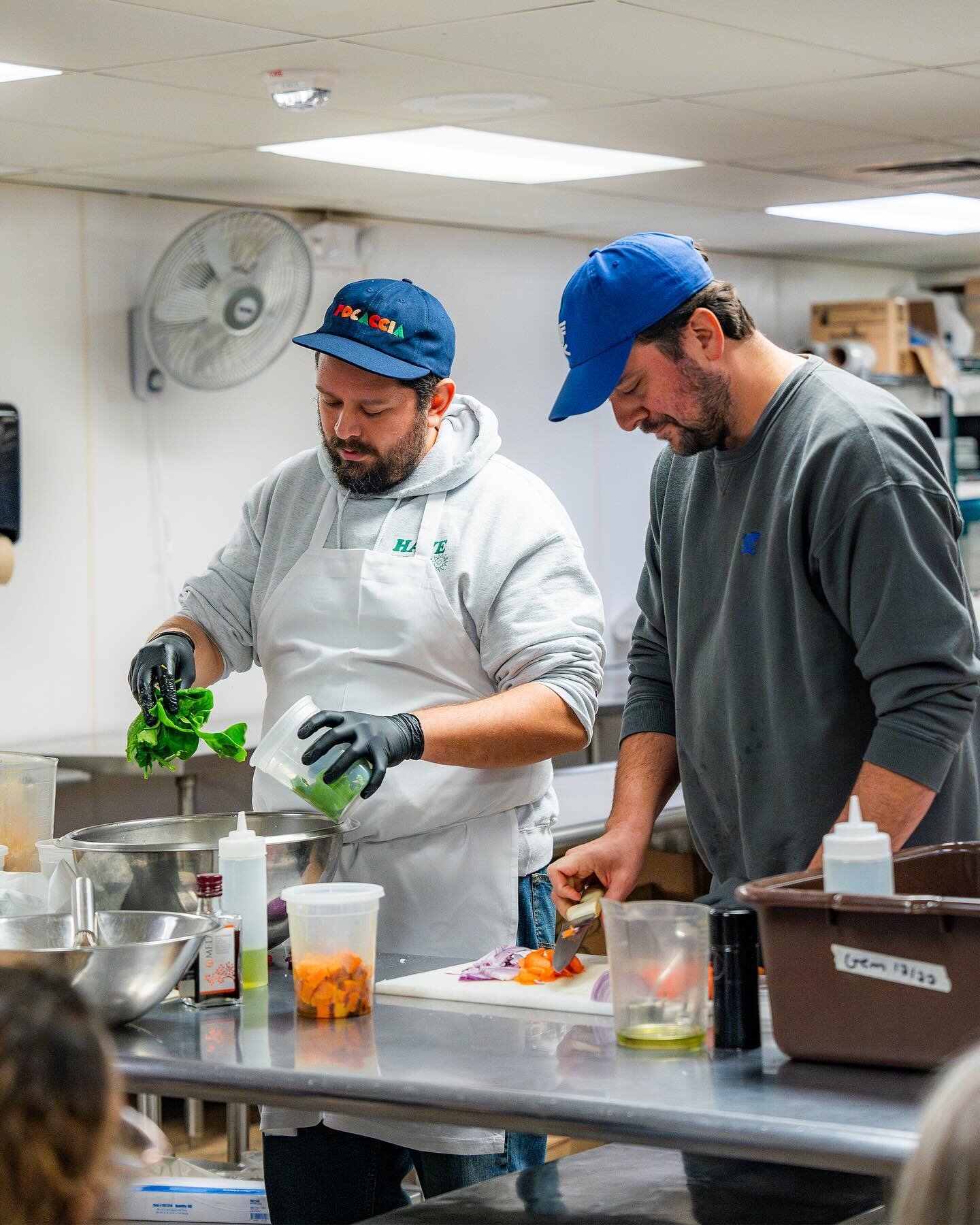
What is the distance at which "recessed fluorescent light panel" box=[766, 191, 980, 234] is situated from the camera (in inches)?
227

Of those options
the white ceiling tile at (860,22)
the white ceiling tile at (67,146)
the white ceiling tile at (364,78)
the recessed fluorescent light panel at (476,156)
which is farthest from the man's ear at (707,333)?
the white ceiling tile at (67,146)

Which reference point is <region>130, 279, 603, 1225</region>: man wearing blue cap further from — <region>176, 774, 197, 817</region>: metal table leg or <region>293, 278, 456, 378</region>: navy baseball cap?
<region>176, 774, 197, 817</region>: metal table leg

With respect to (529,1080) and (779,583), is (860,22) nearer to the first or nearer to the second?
(779,583)

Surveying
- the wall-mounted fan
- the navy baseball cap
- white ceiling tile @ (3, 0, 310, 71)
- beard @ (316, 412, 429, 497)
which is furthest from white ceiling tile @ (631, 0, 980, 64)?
the wall-mounted fan

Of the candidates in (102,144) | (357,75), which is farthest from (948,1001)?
(102,144)

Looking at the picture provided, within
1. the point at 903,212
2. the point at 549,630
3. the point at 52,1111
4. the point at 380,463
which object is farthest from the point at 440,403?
the point at 903,212

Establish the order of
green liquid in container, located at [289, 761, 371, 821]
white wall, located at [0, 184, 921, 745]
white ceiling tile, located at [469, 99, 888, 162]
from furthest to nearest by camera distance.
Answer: white wall, located at [0, 184, 921, 745] → white ceiling tile, located at [469, 99, 888, 162] → green liquid in container, located at [289, 761, 371, 821]

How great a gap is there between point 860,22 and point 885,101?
0.82 meters

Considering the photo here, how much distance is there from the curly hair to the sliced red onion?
1174mm

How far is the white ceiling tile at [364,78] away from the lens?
345 centimetres

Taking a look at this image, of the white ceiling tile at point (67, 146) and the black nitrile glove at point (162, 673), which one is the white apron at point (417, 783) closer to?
the black nitrile glove at point (162, 673)

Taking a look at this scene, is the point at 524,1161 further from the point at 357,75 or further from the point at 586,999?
the point at 357,75

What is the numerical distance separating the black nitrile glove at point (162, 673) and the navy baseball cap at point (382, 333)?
0.50 meters

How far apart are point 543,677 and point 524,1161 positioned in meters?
0.68
